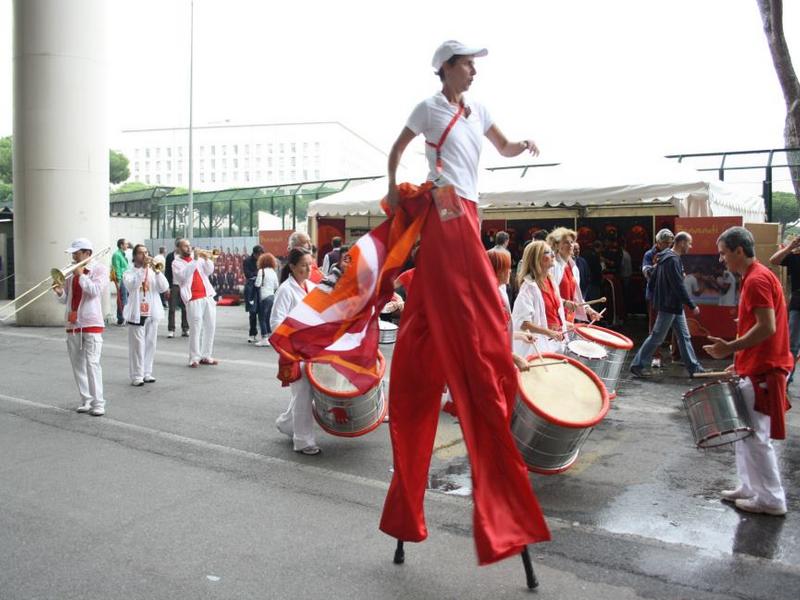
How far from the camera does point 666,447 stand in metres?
6.81

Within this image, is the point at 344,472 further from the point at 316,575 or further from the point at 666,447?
the point at 666,447

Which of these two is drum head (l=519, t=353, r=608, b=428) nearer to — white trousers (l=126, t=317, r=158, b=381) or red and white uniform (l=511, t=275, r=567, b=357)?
red and white uniform (l=511, t=275, r=567, b=357)

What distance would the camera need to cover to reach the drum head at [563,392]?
4949 millimetres

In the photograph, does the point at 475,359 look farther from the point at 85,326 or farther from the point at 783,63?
the point at 783,63

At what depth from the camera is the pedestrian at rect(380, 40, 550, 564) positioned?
362 centimetres

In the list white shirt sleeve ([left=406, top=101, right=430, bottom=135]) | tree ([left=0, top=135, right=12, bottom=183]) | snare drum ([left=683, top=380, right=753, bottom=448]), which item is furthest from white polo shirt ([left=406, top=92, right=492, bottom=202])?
tree ([left=0, top=135, right=12, bottom=183])

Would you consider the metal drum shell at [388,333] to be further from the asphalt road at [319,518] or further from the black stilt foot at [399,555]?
the black stilt foot at [399,555]

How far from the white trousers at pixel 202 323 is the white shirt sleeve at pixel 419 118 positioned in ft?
28.3

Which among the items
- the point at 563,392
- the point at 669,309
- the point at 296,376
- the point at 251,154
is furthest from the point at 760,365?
the point at 251,154

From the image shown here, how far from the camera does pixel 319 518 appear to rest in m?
4.93

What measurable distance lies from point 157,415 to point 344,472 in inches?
121

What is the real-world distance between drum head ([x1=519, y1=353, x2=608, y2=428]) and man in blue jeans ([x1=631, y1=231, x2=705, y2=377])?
570 centimetres

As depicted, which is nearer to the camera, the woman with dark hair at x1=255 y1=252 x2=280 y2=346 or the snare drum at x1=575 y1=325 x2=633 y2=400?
the snare drum at x1=575 y1=325 x2=633 y2=400

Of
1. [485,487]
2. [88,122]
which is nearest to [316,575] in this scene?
[485,487]
